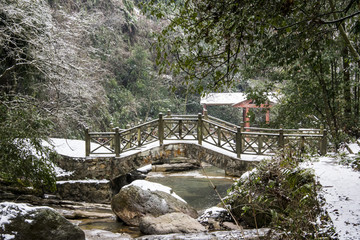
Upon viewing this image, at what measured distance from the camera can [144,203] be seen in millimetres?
9375

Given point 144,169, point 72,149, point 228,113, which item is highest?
point 228,113

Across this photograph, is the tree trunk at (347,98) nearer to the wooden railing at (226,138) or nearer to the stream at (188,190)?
the wooden railing at (226,138)

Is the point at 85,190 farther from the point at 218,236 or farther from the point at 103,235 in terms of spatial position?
the point at 218,236

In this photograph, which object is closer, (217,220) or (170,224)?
(170,224)

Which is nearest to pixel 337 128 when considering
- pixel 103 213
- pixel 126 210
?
pixel 126 210

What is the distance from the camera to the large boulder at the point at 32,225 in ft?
19.0

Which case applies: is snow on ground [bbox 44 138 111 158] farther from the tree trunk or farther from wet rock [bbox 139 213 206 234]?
the tree trunk

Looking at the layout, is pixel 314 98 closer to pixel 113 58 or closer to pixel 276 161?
pixel 276 161

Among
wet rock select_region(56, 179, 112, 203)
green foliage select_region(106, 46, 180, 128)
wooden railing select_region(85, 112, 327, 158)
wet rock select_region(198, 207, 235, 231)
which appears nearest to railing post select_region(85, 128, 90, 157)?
wooden railing select_region(85, 112, 327, 158)

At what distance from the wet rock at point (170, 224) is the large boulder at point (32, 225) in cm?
194

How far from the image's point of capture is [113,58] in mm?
22625

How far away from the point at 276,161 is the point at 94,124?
38.4 feet

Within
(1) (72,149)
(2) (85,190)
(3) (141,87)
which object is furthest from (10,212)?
(3) (141,87)

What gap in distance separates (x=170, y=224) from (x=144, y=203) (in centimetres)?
135
